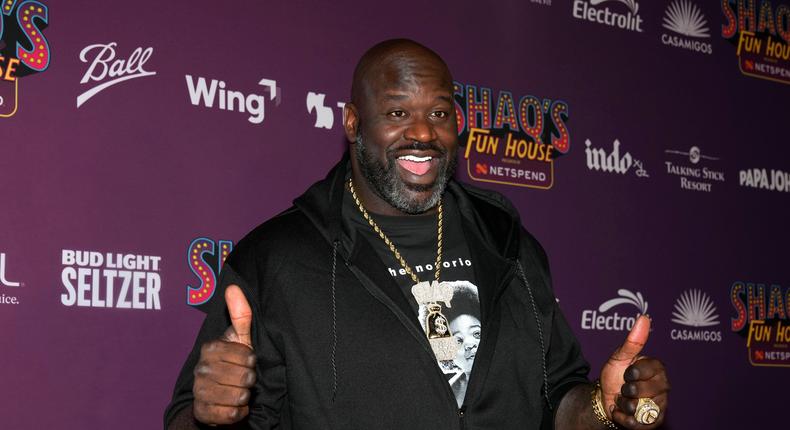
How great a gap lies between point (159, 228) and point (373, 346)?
1.05 metres

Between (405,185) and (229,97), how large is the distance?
103cm

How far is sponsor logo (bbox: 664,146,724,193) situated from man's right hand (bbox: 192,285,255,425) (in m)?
2.78

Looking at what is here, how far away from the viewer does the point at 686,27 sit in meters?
3.94

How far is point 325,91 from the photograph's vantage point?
3.05 m

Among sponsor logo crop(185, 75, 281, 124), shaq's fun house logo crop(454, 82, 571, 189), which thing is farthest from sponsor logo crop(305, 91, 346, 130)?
shaq's fun house logo crop(454, 82, 571, 189)

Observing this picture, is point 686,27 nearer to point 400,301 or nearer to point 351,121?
point 351,121

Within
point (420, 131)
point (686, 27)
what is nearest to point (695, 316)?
point (686, 27)

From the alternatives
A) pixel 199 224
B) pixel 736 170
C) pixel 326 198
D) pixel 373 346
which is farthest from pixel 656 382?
pixel 736 170

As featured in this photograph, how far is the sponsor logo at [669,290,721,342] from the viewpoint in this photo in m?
3.71

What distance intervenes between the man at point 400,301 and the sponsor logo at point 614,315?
4.63 feet

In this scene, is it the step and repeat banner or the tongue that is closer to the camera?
the tongue

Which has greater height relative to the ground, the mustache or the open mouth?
the mustache

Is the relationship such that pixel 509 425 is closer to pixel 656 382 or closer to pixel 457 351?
pixel 457 351

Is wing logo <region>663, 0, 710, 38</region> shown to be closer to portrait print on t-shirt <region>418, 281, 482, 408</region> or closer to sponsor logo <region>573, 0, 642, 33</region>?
sponsor logo <region>573, 0, 642, 33</region>
